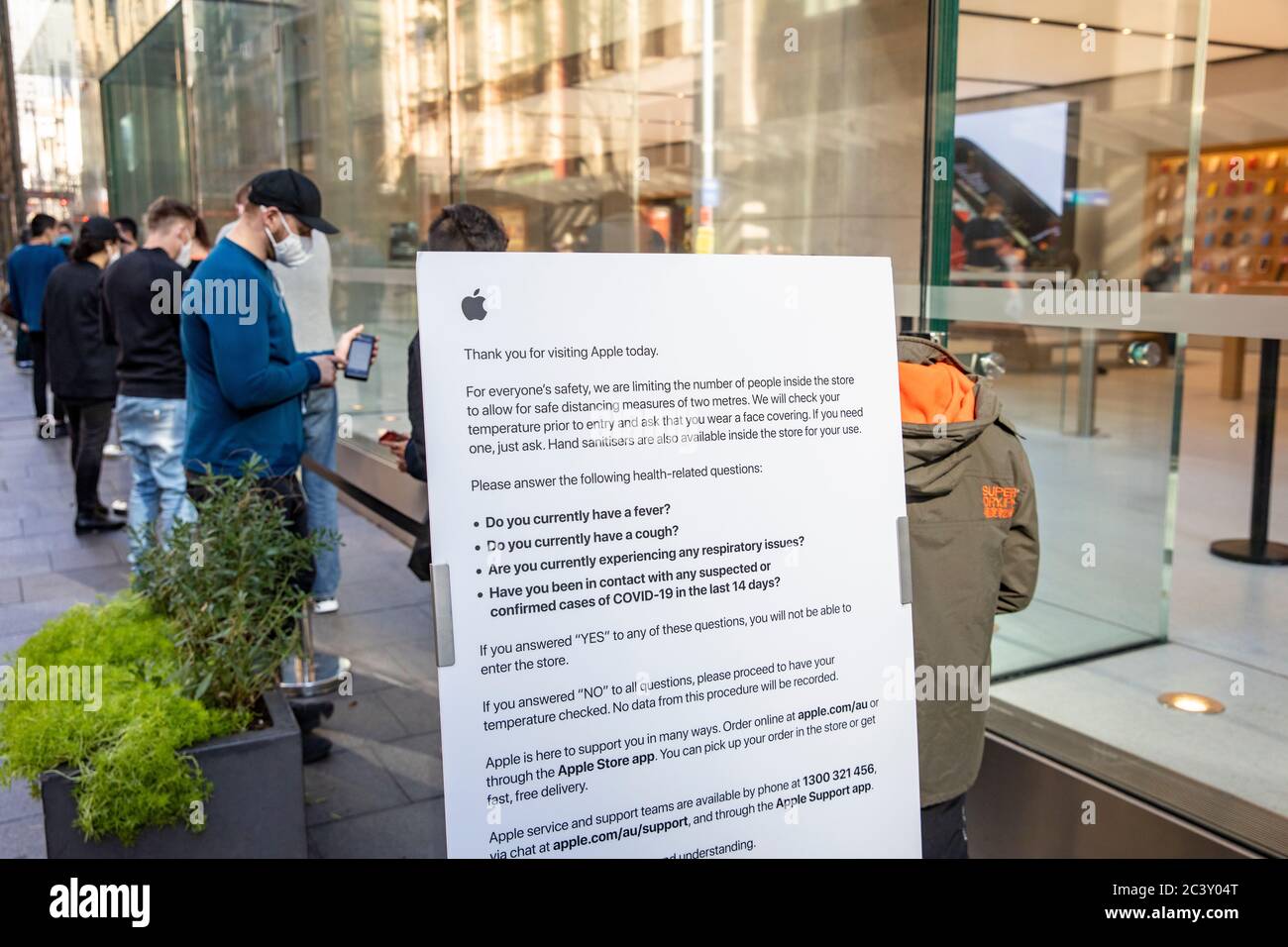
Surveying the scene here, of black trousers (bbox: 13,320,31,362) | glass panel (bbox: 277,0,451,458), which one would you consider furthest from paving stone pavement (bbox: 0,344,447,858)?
black trousers (bbox: 13,320,31,362)

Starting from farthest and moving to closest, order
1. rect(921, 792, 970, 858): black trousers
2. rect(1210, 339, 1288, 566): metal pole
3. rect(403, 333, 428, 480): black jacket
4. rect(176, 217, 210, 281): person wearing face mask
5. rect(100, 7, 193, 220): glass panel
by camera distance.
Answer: rect(100, 7, 193, 220): glass panel, rect(176, 217, 210, 281): person wearing face mask, rect(403, 333, 428, 480): black jacket, rect(1210, 339, 1288, 566): metal pole, rect(921, 792, 970, 858): black trousers

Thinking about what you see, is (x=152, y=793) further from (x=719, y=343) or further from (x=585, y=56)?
(x=585, y=56)

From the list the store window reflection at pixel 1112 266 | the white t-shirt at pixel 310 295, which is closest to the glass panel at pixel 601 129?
the store window reflection at pixel 1112 266

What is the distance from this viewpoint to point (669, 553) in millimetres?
2182

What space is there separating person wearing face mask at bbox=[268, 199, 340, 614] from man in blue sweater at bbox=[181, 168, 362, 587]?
151 cm

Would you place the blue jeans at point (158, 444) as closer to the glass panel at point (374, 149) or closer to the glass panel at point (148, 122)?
the glass panel at point (374, 149)

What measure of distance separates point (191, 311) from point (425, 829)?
6.73 feet

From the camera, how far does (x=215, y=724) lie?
3312 mm

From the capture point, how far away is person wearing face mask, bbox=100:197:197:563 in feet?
20.4

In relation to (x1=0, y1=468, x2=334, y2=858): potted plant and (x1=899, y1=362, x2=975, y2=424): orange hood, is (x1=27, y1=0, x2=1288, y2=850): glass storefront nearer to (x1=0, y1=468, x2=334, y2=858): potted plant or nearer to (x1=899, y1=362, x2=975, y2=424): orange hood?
(x1=899, y1=362, x2=975, y2=424): orange hood

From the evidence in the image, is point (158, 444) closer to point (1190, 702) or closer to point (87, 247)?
point (87, 247)

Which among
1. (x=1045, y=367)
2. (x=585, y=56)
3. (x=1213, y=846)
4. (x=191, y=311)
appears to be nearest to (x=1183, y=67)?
(x=1045, y=367)
